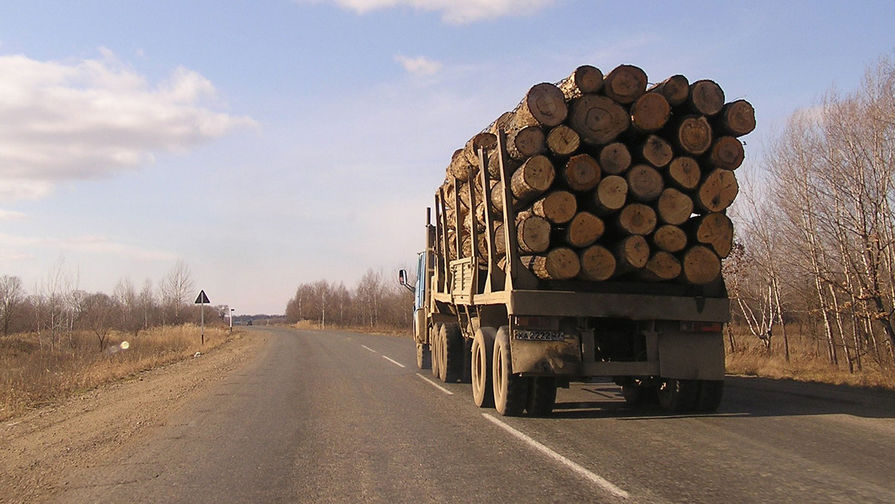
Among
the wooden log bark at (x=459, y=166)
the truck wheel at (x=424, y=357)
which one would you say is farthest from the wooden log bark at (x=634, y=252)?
the truck wheel at (x=424, y=357)

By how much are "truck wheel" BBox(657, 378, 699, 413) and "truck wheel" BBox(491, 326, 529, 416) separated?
2018 mm

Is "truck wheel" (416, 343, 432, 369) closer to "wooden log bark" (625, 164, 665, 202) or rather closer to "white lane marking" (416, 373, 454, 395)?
"white lane marking" (416, 373, 454, 395)

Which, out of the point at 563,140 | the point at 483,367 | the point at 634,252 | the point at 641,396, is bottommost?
the point at 641,396

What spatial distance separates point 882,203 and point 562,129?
10.4 m

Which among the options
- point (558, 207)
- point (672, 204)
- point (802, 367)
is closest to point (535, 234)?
point (558, 207)

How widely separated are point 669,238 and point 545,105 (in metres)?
2.28

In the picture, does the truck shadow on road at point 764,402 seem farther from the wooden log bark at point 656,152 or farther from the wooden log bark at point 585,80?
the wooden log bark at point 585,80

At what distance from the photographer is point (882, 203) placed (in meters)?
14.6

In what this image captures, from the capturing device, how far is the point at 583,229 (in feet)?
26.9

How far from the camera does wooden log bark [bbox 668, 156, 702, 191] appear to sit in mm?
8312

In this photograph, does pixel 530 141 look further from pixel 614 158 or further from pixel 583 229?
pixel 583 229

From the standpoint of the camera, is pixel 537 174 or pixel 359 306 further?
pixel 359 306

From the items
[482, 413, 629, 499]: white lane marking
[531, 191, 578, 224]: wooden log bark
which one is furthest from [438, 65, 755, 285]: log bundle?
[482, 413, 629, 499]: white lane marking

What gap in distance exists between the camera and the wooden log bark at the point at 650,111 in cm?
831
